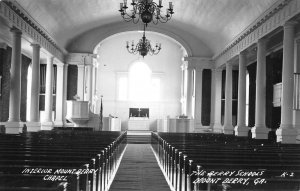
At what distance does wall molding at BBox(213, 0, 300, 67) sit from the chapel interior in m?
0.04

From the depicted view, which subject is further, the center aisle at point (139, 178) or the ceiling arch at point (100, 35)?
the ceiling arch at point (100, 35)

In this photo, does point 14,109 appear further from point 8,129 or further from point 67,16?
point 67,16

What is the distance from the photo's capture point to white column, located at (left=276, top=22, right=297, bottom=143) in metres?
10.5

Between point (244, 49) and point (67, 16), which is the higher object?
point (67, 16)

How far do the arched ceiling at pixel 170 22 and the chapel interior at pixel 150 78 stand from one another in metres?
0.06

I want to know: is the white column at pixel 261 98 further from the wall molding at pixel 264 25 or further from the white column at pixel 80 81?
the white column at pixel 80 81

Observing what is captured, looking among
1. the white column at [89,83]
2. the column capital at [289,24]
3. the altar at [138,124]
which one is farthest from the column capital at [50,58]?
the column capital at [289,24]

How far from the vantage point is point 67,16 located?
55.8ft

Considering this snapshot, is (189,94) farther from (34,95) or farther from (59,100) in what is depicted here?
(34,95)

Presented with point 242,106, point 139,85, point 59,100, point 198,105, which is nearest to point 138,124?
point 139,85

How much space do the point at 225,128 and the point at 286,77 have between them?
25.0 feet

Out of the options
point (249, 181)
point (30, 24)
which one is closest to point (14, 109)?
point (30, 24)

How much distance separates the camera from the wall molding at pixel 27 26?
11.3 meters

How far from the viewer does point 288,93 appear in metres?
10.5
